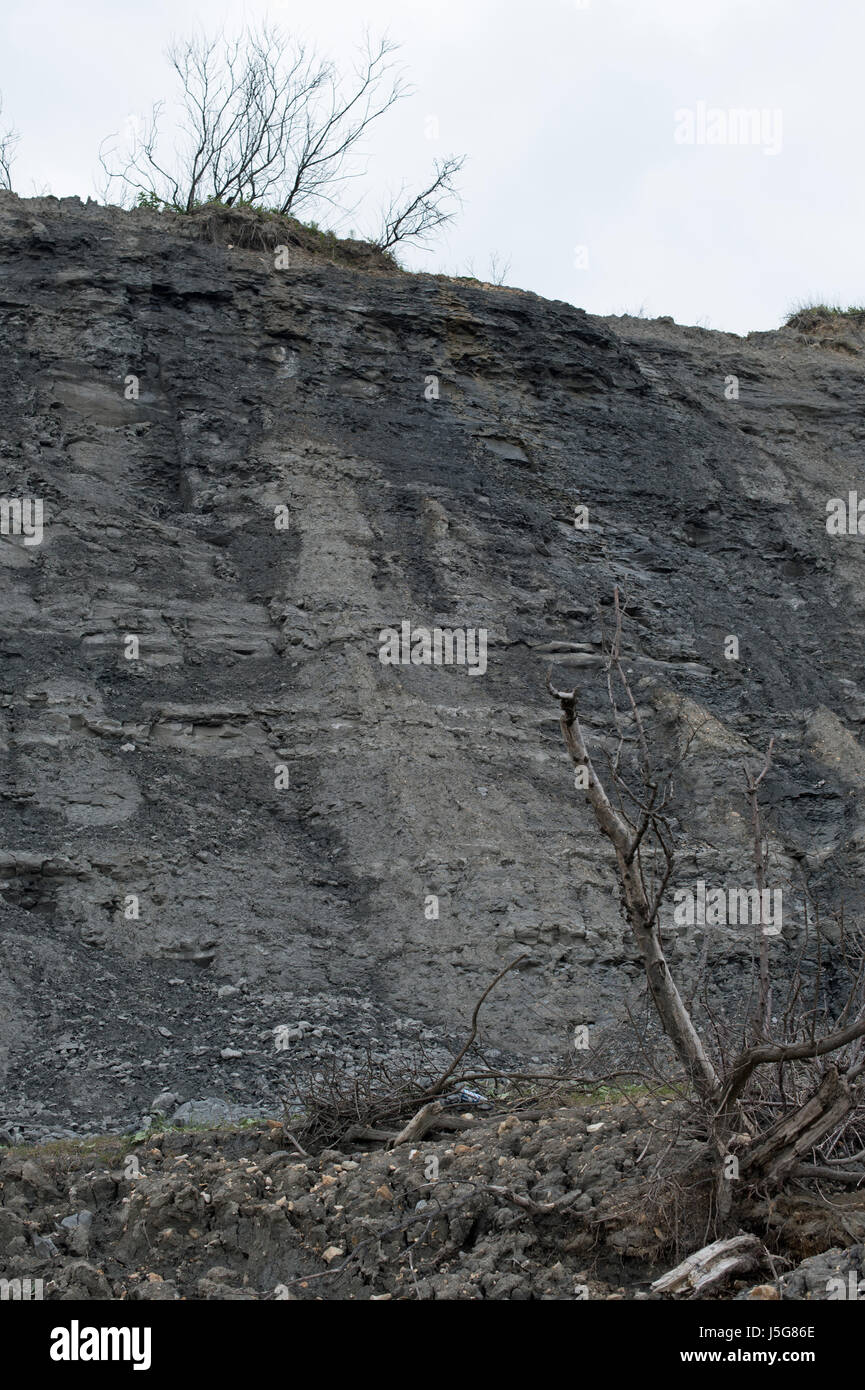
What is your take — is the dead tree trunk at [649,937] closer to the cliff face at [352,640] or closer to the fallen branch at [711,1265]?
the fallen branch at [711,1265]

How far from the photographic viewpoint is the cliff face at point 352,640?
30.0 feet

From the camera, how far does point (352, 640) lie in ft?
39.0

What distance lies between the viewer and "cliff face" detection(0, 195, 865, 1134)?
9156 mm

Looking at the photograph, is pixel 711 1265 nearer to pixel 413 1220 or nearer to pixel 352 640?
pixel 413 1220

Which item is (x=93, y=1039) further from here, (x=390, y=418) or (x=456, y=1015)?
(x=390, y=418)

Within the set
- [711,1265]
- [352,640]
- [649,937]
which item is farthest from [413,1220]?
[352,640]

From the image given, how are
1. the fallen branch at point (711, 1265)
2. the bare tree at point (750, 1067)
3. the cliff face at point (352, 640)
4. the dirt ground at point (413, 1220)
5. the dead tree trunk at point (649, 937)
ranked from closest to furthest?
the fallen branch at point (711, 1265), the bare tree at point (750, 1067), the dirt ground at point (413, 1220), the dead tree trunk at point (649, 937), the cliff face at point (352, 640)

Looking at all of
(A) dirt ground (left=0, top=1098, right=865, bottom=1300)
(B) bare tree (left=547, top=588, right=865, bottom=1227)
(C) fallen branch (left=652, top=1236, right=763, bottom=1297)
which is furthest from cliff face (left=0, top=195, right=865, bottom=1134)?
(C) fallen branch (left=652, top=1236, right=763, bottom=1297)

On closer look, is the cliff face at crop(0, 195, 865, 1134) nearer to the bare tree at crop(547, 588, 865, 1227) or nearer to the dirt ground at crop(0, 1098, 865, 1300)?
the dirt ground at crop(0, 1098, 865, 1300)

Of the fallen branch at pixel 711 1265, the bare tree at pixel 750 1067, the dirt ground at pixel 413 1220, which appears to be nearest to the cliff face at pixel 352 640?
the dirt ground at pixel 413 1220

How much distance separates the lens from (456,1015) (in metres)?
9.07

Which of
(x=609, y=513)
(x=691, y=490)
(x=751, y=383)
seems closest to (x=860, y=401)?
(x=751, y=383)

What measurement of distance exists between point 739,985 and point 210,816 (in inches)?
194

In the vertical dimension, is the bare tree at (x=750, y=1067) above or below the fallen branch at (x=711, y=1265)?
above
